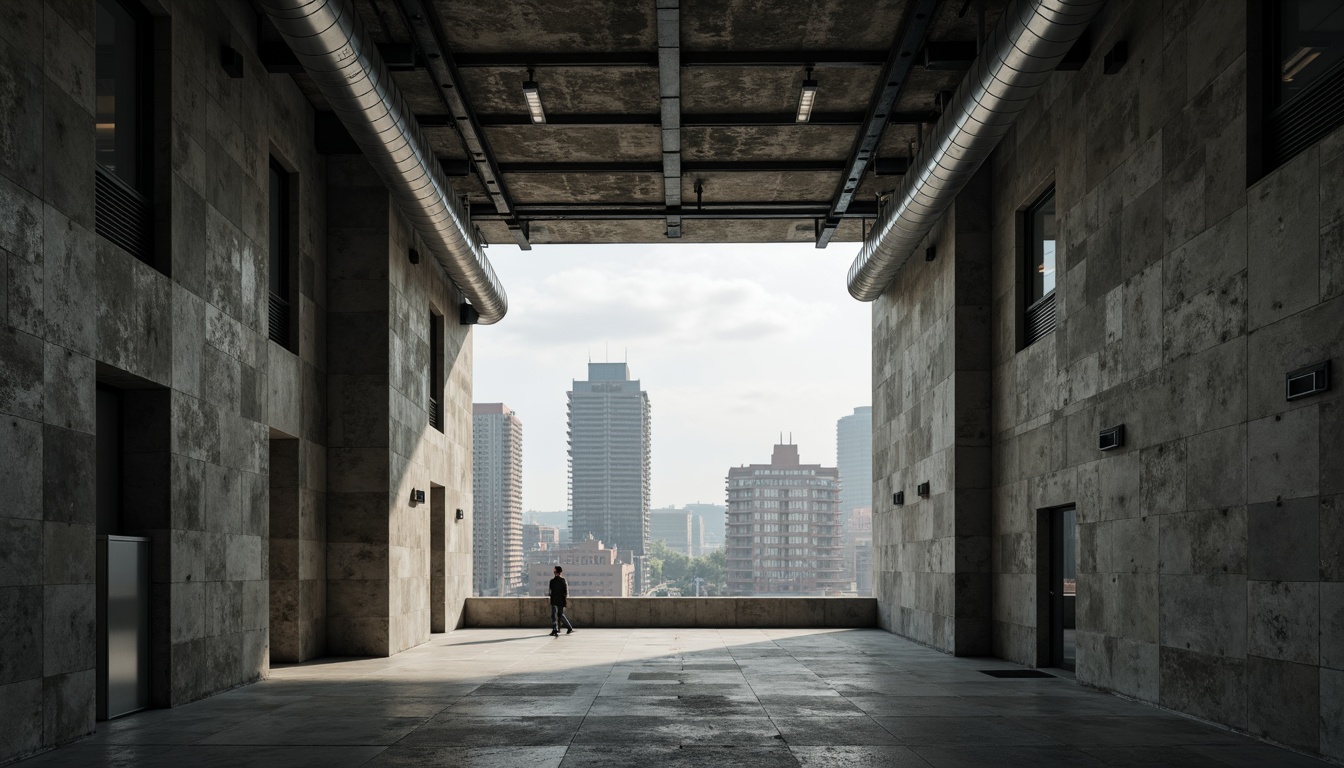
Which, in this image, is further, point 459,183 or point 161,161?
point 459,183

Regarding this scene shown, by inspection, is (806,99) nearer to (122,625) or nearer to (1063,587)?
(1063,587)

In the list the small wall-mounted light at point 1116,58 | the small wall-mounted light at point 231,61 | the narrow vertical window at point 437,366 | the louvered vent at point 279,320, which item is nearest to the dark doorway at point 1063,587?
the small wall-mounted light at point 1116,58

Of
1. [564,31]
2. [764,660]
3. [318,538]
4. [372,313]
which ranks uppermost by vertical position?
[564,31]

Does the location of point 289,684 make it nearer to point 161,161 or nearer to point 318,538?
point 318,538

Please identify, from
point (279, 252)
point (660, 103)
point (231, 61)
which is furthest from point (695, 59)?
point (279, 252)

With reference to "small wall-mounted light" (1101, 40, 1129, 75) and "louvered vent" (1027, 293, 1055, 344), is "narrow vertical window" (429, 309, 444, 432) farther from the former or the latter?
"small wall-mounted light" (1101, 40, 1129, 75)

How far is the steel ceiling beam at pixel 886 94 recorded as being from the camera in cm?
1395

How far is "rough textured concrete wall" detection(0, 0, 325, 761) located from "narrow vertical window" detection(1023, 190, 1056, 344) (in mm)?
10776

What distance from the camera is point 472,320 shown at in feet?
87.9

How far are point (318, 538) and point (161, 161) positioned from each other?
24.9ft

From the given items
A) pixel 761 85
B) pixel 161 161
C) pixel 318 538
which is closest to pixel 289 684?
pixel 318 538

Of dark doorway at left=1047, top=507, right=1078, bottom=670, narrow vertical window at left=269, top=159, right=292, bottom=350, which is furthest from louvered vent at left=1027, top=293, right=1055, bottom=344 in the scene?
narrow vertical window at left=269, top=159, right=292, bottom=350

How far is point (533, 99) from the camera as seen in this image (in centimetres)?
1599

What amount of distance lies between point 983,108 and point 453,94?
25.2 ft
